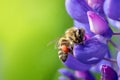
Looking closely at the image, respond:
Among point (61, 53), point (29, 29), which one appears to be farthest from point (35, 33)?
point (61, 53)

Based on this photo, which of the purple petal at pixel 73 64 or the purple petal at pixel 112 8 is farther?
the purple petal at pixel 73 64

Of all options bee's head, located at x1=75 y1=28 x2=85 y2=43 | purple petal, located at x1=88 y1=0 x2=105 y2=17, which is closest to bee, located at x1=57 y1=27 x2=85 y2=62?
bee's head, located at x1=75 y1=28 x2=85 y2=43


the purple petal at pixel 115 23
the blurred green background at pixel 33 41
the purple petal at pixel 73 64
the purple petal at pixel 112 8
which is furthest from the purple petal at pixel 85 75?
the blurred green background at pixel 33 41

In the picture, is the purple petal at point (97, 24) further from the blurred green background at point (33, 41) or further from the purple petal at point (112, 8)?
the blurred green background at point (33, 41)

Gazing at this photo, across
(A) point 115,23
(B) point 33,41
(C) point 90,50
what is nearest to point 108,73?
(C) point 90,50

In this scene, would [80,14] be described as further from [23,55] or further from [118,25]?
[23,55]

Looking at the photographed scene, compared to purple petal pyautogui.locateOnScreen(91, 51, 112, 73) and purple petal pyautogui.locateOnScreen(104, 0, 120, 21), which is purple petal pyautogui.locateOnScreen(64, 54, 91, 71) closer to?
purple petal pyautogui.locateOnScreen(91, 51, 112, 73)

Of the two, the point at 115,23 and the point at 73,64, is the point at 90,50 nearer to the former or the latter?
the point at 73,64
